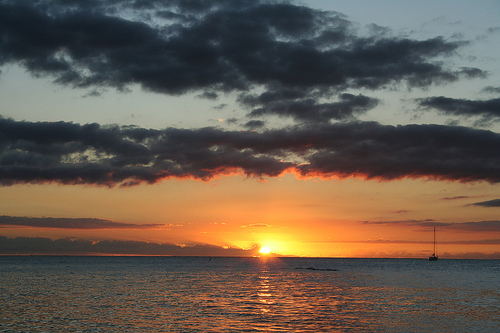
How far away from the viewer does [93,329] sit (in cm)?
4475

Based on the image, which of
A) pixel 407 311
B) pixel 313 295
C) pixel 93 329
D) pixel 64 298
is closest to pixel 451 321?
pixel 407 311

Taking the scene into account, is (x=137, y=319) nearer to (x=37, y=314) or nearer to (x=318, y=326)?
(x=37, y=314)

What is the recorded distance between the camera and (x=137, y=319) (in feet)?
167

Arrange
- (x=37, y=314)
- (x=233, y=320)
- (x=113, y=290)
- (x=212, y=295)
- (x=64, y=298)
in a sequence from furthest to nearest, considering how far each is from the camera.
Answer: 1. (x=113, y=290)
2. (x=212, y=295)
3. (x=64, y=298)
4. (x=37, y=314)
5. (x=233, y=320)

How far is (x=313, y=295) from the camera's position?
78.9m

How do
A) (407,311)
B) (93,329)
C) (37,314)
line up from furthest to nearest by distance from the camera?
(407,311)
(37,314)
(93,329)

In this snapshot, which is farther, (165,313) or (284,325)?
(165,313)

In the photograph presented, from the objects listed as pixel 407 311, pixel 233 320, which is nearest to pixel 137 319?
pixel 233 320

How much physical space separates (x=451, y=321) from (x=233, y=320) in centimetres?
2395

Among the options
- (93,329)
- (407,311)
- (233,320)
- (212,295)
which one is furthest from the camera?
(212,295)

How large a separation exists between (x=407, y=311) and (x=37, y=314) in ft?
144

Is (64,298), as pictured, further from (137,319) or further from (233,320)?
(233,320)

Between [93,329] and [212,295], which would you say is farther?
[212,295]

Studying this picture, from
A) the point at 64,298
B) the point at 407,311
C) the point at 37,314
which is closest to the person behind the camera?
the point at 37,314
